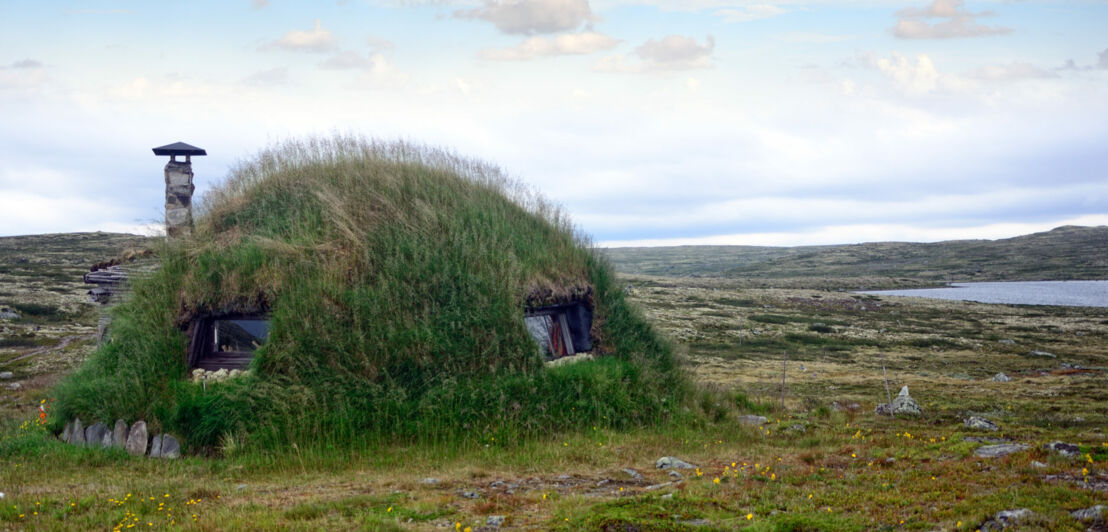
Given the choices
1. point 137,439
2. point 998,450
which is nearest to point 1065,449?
point 998,450

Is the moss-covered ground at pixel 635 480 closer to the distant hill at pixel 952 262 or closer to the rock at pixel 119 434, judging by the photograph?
the rock at pixel 119 434

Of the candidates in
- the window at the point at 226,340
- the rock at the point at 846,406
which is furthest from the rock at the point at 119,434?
the rock at the point at 846,406

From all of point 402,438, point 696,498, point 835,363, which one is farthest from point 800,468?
point 835,363

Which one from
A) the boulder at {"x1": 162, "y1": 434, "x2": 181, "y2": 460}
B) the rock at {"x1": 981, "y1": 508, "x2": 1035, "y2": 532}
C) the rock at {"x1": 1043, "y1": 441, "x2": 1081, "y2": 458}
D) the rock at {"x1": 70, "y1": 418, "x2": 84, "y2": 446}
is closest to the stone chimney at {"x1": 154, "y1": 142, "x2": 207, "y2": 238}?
the rock at {"x1": 70, "y1": 418, "x2": 84, "y2": 446}

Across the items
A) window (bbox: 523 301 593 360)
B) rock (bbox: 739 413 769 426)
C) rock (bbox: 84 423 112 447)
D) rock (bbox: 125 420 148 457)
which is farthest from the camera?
rock (bbox: 739 413 769 426)

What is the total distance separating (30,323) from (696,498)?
45484 mm

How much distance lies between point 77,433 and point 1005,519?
47.8ft

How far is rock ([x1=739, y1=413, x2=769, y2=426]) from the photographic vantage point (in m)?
15.5

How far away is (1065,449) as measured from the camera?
1094 centimetres

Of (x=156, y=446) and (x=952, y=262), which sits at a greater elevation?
(x=952, y=262)

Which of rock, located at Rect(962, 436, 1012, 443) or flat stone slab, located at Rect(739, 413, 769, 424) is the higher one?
rock, located at Rect(962, 436, 1012, 443)

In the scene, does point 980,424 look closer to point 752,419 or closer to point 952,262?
point 752,419

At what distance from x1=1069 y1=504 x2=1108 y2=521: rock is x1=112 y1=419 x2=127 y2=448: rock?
14.0m

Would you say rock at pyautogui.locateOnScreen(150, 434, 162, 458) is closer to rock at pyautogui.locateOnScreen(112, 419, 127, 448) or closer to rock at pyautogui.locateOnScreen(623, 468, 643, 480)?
rock at pyautogui.locateOnScreen(112, 419, 127, 448)
